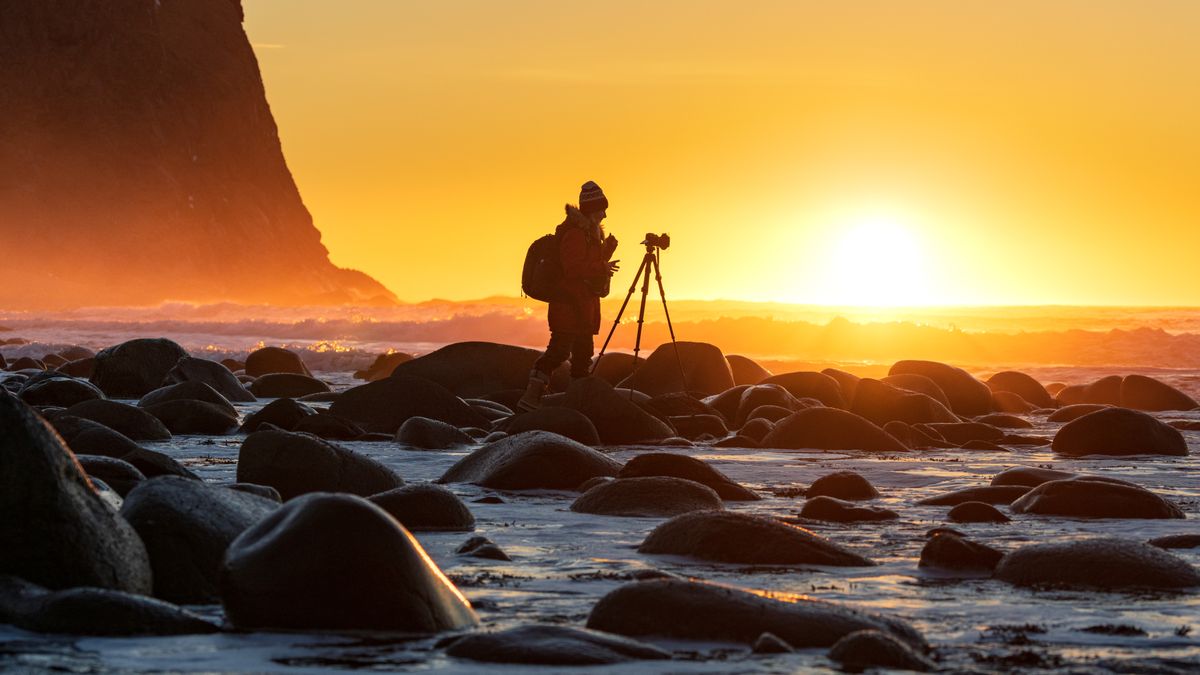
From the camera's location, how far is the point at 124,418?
40.2ft

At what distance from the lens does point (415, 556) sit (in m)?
5.11

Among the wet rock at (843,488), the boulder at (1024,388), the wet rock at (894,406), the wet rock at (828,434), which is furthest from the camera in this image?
the boulder at (1024,388)

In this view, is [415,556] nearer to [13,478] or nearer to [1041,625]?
[13,478]

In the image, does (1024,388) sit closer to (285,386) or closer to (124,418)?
(285,386)

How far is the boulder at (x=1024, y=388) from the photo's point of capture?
2123 centimetres

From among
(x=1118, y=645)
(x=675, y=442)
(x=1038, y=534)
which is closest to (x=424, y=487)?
Answer: (x=1038, y=534)

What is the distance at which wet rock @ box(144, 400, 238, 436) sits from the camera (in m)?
13.6

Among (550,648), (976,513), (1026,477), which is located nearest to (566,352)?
(1026,477)

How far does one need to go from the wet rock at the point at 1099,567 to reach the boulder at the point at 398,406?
842 cm

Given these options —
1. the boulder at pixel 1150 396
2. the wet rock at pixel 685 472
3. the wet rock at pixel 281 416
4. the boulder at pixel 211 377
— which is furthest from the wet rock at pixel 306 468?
the boulder at pixel 1150 396

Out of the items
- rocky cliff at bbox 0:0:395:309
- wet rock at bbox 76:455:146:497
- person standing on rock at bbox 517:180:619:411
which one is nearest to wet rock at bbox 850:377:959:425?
person standing on rock at bbox 517:180:619:411

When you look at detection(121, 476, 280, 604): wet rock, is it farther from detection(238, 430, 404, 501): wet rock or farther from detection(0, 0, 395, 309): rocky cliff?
detection(0, 0, 395, 309): rocky cliff

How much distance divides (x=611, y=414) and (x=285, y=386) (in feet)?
25.1

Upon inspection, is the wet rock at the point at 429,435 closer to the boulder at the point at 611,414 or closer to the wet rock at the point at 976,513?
the boulder at the point at 611,414
